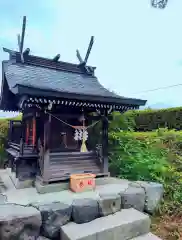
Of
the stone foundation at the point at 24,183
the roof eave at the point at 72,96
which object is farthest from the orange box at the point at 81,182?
the roof eave at the point at 72,96

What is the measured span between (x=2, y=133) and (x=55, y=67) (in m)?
3.67

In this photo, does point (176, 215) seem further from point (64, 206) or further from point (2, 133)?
point (2, 133)

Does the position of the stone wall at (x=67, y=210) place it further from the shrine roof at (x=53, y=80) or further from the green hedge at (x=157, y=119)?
the green hedge at (x=157, y=119)

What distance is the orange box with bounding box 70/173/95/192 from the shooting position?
4891 millimetres

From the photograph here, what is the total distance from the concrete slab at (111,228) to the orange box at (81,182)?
0.98 metres

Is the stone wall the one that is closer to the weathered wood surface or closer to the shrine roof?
the weathered wood surface

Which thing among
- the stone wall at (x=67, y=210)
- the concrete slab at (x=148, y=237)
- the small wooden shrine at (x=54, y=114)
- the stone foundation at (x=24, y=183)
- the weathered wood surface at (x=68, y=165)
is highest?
the small wooden shrine at (x=54, y=114)

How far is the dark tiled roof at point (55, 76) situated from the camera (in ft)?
17.7

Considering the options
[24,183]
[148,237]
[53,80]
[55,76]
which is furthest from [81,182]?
[55,76]

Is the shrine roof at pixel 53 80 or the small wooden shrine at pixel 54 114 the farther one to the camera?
the small wooden shrine at pixel 54 114

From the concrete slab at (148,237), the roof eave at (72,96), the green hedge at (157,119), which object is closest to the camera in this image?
the concrete slab at (148,237)

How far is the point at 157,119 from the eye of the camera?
1046 cm

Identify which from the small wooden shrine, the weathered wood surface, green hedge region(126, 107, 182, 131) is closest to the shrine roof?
the small wooden shrine

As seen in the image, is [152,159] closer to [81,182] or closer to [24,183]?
[81,182]
